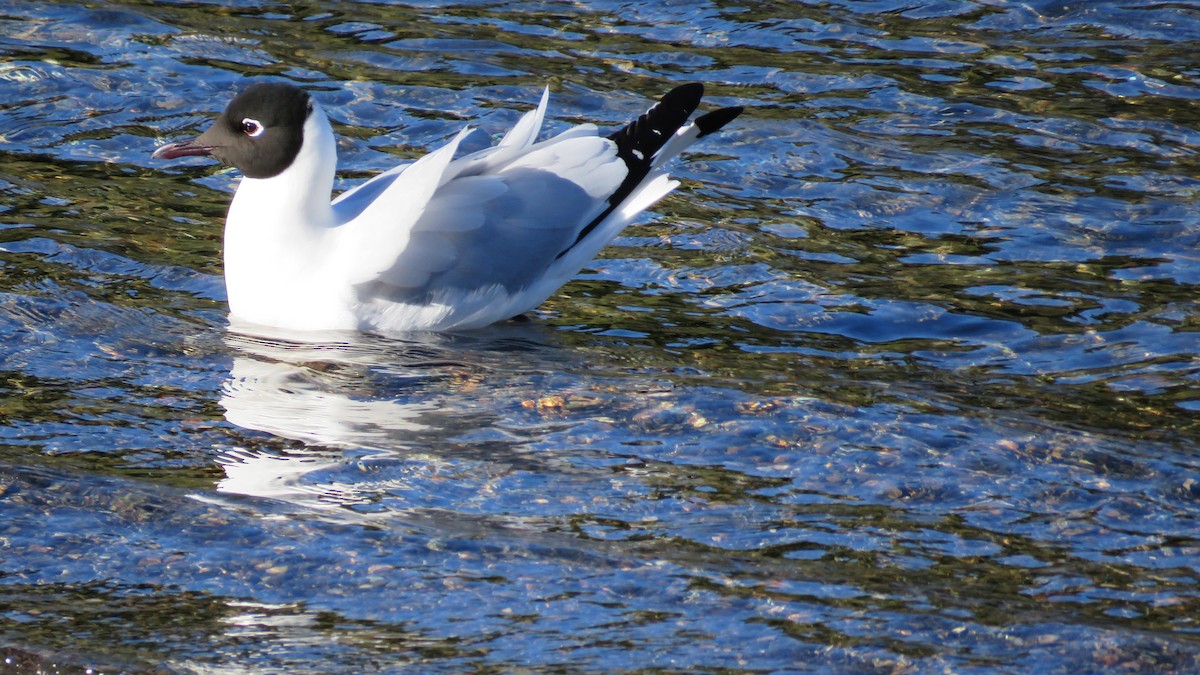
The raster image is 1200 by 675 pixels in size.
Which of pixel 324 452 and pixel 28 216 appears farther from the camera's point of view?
pixel 28 216

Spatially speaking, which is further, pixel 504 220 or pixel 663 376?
pixel 504 220

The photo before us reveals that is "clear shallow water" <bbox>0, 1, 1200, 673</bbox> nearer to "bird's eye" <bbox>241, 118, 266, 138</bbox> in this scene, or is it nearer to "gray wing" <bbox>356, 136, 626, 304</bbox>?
"gray wing" <bbox>356, 136, 626, 304</bbox>

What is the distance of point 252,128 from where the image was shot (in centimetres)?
742

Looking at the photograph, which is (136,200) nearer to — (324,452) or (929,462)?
(324,452)

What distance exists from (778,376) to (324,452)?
70.9 inches

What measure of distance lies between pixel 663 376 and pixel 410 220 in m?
1.36

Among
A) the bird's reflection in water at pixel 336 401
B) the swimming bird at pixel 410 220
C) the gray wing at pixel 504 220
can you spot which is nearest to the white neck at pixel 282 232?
the swimming bird at pixel 410 220

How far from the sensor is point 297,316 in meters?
7.15

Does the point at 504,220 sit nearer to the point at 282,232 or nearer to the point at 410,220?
the point at 410,220

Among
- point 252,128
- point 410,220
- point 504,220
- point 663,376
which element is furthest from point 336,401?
point 252,128

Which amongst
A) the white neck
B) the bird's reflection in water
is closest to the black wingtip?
the bird's reflection in water

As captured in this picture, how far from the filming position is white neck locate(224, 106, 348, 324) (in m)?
7.16

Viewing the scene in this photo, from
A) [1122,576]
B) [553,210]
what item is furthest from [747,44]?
[1122,576]

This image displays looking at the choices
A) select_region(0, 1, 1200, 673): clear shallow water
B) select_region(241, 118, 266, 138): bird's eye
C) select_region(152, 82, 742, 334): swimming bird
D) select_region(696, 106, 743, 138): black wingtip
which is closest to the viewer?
select_region(0, 1, 1200, 673): clear shallow water
